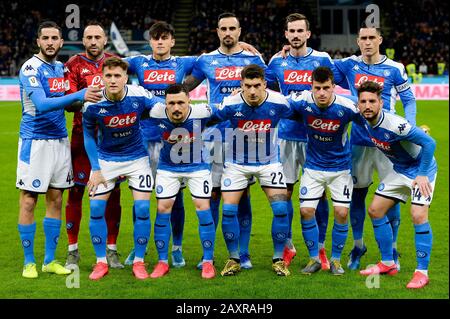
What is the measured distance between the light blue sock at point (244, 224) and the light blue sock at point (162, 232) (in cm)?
76

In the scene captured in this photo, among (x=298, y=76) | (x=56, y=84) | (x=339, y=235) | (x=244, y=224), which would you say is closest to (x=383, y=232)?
(x=339, y=235)

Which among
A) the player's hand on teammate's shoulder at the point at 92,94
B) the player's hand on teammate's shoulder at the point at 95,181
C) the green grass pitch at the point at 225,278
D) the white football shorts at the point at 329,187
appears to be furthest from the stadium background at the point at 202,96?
the player's hand on teammate's shoulder at the point at 92,94

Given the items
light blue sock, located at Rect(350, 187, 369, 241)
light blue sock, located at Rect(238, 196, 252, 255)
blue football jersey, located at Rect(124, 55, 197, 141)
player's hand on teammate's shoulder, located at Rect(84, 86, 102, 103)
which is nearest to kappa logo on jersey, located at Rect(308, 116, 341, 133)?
light blue sock, located at Rect(350, 187, 369, 241)

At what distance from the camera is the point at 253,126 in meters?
6.48

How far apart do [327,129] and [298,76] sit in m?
0.78

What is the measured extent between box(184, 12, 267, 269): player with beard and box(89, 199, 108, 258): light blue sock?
43.7 inches

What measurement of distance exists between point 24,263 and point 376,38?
3837 millimetres

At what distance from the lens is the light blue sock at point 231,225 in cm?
647

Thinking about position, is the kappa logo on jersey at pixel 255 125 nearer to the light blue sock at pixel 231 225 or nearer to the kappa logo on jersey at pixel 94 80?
the light blue sock at pixel 231 225

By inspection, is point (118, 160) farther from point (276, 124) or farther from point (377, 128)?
point (377, 128)

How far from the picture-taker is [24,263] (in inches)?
264

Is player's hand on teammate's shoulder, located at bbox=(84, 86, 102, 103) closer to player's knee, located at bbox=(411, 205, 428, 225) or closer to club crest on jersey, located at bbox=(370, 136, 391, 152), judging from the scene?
club crest on jersey, located at bbox=(370, 136, 391, 152)
